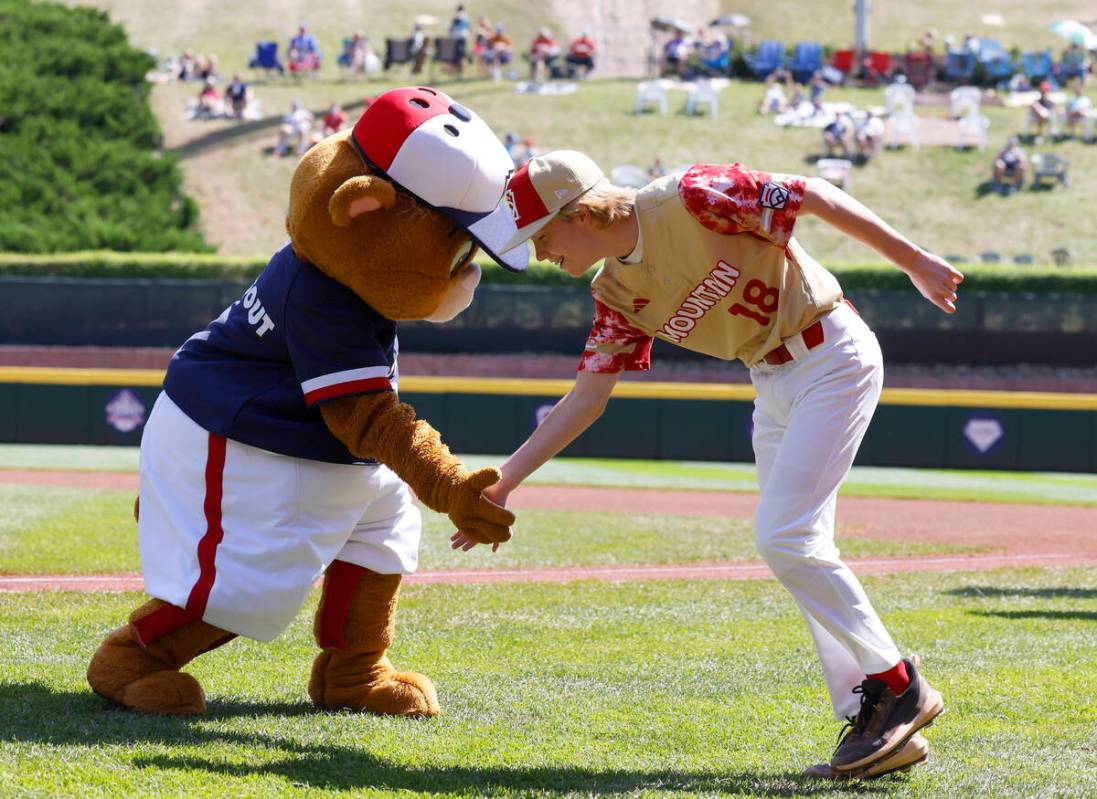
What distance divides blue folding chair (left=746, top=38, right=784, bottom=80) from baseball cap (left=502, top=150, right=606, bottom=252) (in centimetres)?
3882

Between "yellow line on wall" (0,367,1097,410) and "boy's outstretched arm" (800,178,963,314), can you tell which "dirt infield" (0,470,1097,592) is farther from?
"boy's outstretched arm" (800,178,963,314)

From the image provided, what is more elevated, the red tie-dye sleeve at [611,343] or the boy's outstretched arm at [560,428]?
the red tie-dye sleeve at [611,343]

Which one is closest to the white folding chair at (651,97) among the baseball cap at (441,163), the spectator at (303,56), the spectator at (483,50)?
the spectator at (483,50)

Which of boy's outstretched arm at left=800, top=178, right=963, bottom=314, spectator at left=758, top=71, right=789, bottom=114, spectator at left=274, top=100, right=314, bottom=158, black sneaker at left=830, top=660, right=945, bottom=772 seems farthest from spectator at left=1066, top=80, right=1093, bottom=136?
black sneaker at left=830, top=660, right=945, bottom=772

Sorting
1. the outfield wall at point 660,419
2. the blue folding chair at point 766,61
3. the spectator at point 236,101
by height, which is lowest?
the outfield wall at point 660,419

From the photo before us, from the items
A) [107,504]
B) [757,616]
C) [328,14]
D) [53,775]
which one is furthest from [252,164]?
[53,775]

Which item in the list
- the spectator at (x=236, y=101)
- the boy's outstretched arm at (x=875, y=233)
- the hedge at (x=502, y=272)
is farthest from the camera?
the spectator at (x=236, y=101)

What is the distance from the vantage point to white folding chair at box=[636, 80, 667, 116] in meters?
37.3

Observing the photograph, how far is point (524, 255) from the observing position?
4348 mm

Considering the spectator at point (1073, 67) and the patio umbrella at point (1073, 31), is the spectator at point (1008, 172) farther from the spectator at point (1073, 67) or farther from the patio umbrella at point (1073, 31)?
the spectator at point (1073, 67)

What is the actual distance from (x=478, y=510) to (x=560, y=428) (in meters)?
0.37

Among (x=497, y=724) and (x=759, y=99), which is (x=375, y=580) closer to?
(x=497, y=724)

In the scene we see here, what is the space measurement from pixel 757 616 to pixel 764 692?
1.83 meters

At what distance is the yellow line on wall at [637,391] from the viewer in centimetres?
1612
